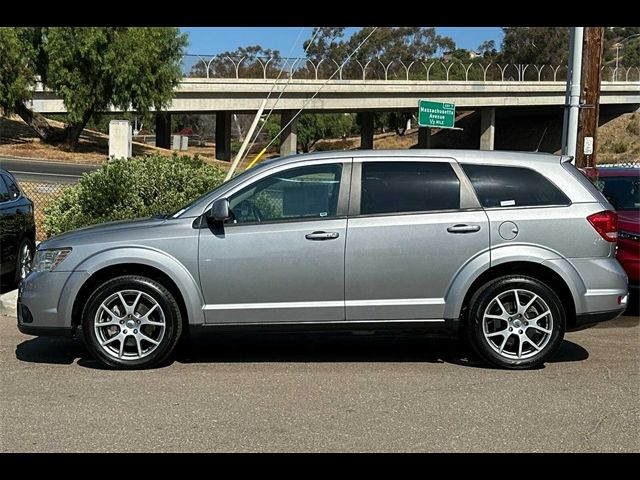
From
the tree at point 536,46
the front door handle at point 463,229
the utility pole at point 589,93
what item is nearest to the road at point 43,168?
the utility pole at point 589,93

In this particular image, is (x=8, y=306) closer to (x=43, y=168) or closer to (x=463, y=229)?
(x=463, y=229)

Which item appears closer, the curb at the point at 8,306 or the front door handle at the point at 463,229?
the front door handle at the point at 463,229

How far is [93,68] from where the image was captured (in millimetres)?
42500

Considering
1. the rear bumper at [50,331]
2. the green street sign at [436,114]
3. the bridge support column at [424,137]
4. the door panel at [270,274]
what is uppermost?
the bridge support column at [424,137]

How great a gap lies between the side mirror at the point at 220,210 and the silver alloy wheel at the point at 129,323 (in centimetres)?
84

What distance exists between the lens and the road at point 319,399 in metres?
4.79

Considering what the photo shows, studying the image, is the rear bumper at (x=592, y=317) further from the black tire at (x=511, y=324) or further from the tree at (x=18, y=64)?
the tree at (x=18, y=64)

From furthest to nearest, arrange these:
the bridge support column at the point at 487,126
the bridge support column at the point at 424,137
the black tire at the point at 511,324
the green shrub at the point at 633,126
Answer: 1. the green shrub at the point at 633,126
2. the bridge support column at the point at 487,126
3. the bridge support column at the point at 424,137
4. the black tire at the point at 511,324

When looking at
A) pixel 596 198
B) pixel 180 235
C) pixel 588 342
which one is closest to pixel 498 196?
pixel 596 198

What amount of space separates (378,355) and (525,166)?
2.06m

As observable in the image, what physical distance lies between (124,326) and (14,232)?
4.33 m

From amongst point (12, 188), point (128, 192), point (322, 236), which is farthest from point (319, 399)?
point (12, 188)

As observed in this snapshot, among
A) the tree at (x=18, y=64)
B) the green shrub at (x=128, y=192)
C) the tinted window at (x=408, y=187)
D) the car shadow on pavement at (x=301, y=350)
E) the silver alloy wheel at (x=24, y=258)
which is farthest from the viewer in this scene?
the tree at (x=18, y=64)
